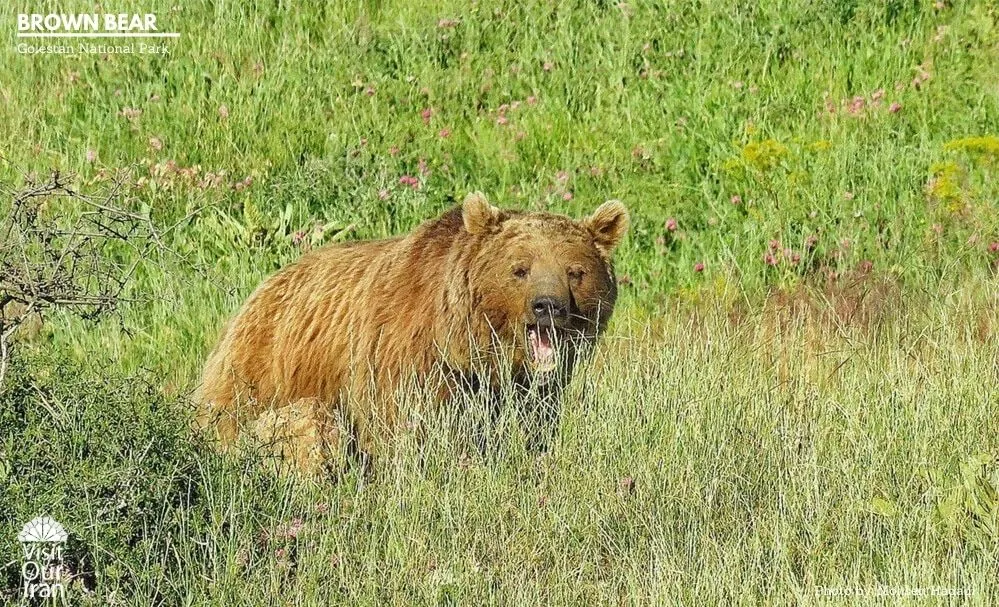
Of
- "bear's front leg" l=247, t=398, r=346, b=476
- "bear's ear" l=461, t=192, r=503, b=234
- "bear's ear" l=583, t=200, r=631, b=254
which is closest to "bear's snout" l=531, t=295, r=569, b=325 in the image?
"bear's ear" l=461, t=192, r=503, b=234

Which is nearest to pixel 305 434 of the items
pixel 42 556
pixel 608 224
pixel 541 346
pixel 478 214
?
pixel 541 346

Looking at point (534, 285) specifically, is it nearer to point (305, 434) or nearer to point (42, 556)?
point (305, 434)

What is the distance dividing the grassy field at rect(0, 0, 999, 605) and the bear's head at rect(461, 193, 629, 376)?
25 cm

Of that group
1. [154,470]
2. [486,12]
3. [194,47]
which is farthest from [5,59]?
[154,470]

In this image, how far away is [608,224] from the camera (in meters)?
6.61

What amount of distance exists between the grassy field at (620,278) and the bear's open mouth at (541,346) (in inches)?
8.6

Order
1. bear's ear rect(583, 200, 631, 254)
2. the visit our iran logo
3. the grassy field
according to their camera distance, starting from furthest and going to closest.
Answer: bear's ear rect(583, 200, 631, 254) < the grassy field < the visit our iran logo

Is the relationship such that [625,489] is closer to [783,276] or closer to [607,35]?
[783,276]

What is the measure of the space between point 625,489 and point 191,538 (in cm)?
143

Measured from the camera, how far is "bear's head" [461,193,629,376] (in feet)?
20.3

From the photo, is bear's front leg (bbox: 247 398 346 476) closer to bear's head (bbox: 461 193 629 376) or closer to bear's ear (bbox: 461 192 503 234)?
bear's head (bbox: 461 193 629 376)

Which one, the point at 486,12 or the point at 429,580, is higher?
the point at 486,12

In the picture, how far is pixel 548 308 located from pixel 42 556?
2286 millimetres

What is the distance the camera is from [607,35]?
10.7 metres
